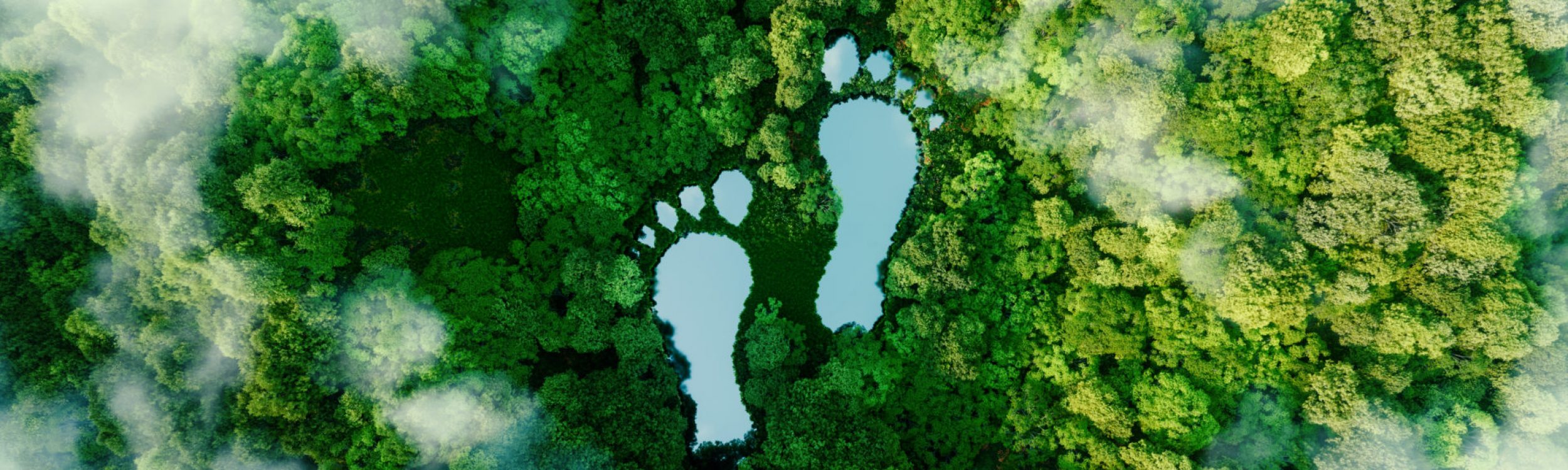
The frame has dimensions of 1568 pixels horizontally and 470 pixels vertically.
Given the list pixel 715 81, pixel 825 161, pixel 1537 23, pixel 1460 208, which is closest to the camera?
pixel 1537 23

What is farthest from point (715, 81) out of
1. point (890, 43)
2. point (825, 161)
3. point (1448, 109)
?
point (1448, 109)

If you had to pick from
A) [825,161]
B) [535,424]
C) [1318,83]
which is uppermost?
[825,161]

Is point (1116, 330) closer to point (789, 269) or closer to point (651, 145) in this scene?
point (789, 269)

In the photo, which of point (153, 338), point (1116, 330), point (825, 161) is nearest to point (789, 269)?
point (825, 161)

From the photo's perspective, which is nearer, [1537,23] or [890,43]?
[1537,23]

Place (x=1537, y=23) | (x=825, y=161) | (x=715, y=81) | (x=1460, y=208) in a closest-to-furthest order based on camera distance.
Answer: (x=1537, y=23)
(x=1460, y=208)
(x=715, y=81)
(x=825, y=161)

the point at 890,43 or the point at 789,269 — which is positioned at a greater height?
the point at 890,43
